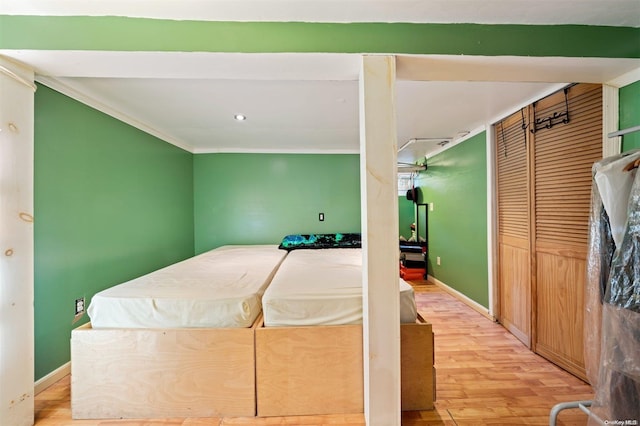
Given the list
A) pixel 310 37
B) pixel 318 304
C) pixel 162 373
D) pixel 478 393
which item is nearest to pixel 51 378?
pixel 162 373

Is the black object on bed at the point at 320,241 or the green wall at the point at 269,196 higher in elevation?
the green wall at the point at 269,196

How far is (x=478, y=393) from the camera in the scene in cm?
161

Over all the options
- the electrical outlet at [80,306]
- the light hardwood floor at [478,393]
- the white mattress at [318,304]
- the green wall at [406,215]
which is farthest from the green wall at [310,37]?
the green wall at [406,215]

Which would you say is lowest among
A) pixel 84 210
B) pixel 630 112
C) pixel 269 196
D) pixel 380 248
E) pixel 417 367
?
pixel 417 367

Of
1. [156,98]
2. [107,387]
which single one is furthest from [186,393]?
[156,98]

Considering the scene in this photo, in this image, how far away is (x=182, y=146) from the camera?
340cm

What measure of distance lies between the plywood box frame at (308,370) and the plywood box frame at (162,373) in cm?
9

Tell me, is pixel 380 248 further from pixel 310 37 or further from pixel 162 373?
pixel 162 373

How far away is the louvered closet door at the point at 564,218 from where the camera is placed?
171 centimetres

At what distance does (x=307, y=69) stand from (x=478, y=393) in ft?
7.45

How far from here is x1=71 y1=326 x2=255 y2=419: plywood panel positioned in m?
1.41

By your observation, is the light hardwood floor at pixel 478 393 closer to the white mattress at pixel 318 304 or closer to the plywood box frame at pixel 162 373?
the plywood box frame at pixel 162 373

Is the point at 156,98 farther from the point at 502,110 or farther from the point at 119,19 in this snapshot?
the point at 502,110

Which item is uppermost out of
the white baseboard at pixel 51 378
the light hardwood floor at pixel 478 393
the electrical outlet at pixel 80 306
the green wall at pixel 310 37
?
the green wall at pixel 310 37
